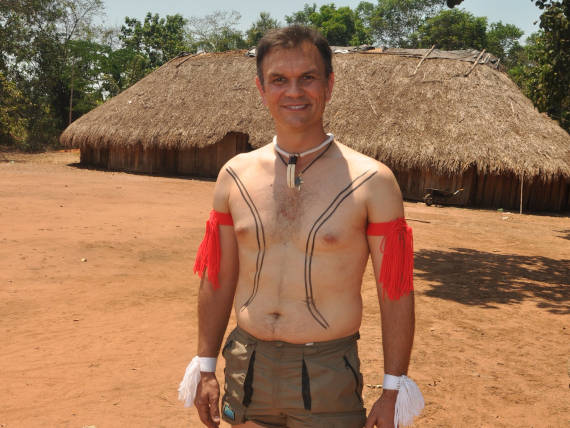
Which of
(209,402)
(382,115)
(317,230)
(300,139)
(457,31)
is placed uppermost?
(457,31)

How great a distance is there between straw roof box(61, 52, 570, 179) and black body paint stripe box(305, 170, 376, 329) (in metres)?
14.2

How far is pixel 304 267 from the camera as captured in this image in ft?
5.85

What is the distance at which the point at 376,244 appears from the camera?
1.76 meters

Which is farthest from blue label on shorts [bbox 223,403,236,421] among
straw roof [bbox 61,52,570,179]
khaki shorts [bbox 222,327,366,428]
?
straw roof [bbox 61,52,570,179]

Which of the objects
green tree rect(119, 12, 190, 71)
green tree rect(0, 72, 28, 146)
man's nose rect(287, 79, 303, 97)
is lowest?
man's nose rect(287, 79, 303, 97)

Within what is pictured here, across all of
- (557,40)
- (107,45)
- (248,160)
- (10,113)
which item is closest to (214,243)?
(248,160)

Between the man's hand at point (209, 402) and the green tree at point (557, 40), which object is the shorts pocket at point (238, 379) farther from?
the green tree at point (557, 40)

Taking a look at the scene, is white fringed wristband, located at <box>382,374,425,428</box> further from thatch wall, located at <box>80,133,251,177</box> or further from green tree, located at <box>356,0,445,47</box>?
green tree, located at <box>356,0,445,47</box>

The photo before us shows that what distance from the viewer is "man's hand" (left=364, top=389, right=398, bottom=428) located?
5.52ft

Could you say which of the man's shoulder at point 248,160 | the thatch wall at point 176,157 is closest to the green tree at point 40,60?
the thatch wall at point 176,157

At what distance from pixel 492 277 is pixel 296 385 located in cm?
641

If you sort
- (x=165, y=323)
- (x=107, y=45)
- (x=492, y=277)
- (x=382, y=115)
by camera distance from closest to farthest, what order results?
(x=165, y=323) < (x=492, y=277) < (x=382, y=115) < (x=107, y=45)

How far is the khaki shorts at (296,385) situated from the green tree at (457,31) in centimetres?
3601

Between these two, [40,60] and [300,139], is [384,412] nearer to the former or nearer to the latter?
[300,139]
